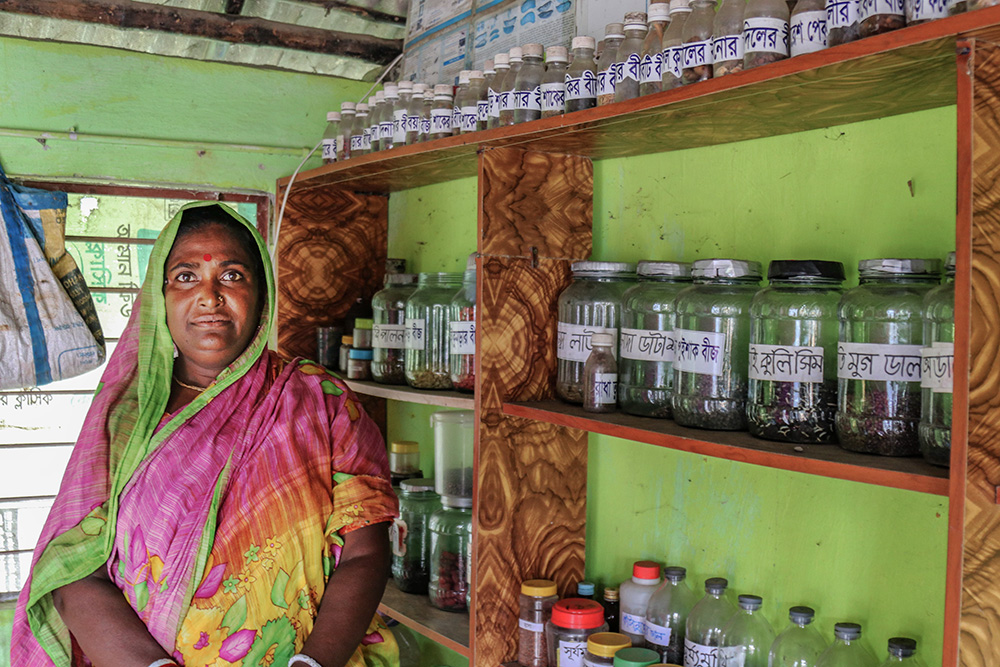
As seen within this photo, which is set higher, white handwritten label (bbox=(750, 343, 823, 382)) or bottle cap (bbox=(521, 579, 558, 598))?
white handwritten label (bbox=(750, 343, 823, 382))

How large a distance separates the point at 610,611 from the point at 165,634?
2.68ft

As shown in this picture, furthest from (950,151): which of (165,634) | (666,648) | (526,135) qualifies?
(165,634)

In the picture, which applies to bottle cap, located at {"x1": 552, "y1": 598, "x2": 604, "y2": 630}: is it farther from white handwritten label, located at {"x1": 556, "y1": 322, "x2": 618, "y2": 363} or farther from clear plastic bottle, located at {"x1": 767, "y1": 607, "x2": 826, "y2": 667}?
white handwritten label, located at {"x1": 556, "y1": 322, "x2": 618, "y2": 363}

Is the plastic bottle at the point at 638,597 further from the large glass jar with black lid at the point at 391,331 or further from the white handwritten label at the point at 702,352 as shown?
the large glass jar with black lid at the point at 391,331

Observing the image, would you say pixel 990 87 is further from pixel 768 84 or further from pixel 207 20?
pixel 207 20

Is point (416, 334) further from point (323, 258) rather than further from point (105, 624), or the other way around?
point (105, 624)

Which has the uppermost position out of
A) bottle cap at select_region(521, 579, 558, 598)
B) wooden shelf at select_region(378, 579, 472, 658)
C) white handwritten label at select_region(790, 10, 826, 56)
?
white handwritten label at select_region(790, 10, 826, 56)

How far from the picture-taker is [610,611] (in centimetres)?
166

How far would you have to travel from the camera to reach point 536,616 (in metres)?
1.63

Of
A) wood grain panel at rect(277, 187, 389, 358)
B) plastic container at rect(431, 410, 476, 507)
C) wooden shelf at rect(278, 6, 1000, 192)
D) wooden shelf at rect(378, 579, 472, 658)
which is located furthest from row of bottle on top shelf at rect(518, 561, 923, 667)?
wood grain panel at rect(277, 187, 389, 358)

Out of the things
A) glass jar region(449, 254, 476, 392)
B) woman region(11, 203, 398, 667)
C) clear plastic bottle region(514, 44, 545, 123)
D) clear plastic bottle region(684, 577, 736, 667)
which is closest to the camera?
clear plastic bottle region(684, 577, 736, 667)

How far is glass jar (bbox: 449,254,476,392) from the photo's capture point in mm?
1844

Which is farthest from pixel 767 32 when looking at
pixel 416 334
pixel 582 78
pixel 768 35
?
pixel 416 334

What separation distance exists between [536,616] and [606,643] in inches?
8.4
